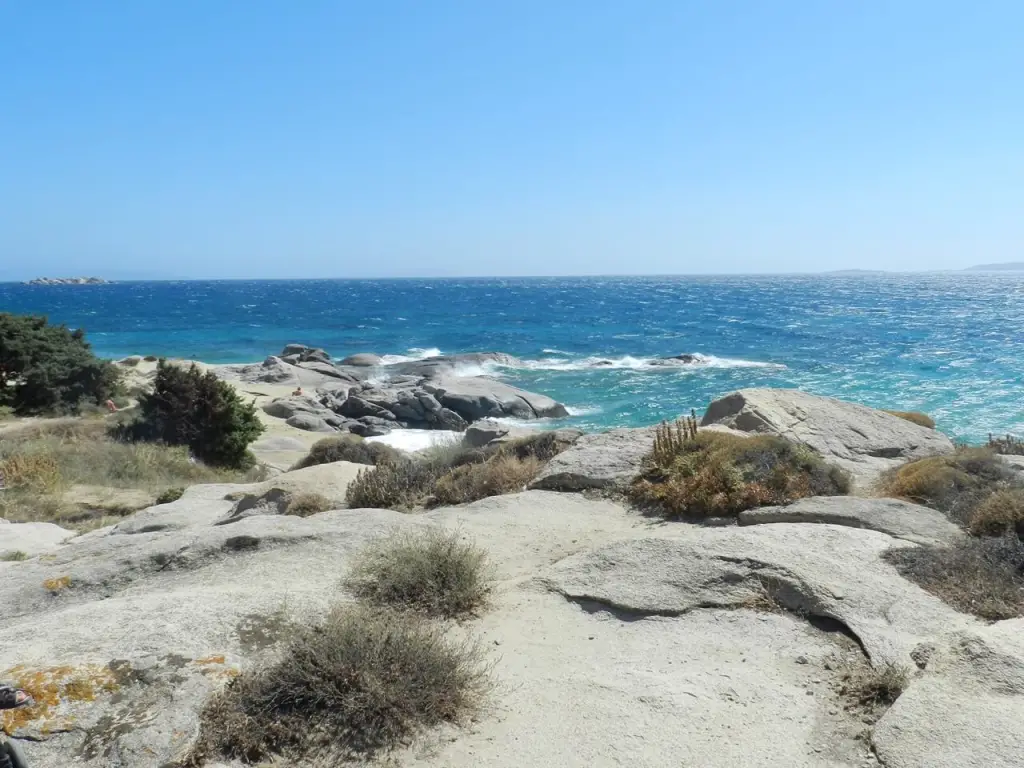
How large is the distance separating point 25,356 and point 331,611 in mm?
25062

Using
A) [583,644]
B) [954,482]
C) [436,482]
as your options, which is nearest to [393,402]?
[436,482]

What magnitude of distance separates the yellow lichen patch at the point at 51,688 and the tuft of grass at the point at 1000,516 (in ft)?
25.6

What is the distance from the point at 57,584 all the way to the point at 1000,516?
9075 millimetres

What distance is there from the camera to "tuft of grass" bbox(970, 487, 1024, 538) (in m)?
7.35

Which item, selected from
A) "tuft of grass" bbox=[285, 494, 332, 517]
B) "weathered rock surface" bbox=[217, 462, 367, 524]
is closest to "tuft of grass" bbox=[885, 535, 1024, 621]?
"tuft of grass" bbox=[285, 494, 332, 517]

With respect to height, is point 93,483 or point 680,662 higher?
point 680,662

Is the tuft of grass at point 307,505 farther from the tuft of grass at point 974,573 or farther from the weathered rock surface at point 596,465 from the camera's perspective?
the tuft of grass at point 974,573

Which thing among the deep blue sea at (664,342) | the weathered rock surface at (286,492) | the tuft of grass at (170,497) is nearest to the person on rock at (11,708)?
the weathered rock surface at (286,492)

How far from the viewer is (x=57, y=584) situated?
661 cm

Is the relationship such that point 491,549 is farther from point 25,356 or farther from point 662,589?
point 25,356

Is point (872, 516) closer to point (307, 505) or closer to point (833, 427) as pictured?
point (833, 427)

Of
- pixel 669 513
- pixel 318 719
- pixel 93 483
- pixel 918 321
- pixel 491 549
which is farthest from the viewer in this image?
pixel 918 321

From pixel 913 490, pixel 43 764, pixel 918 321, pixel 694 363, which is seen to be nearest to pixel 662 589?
pixel 43 764

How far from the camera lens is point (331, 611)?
540cm
